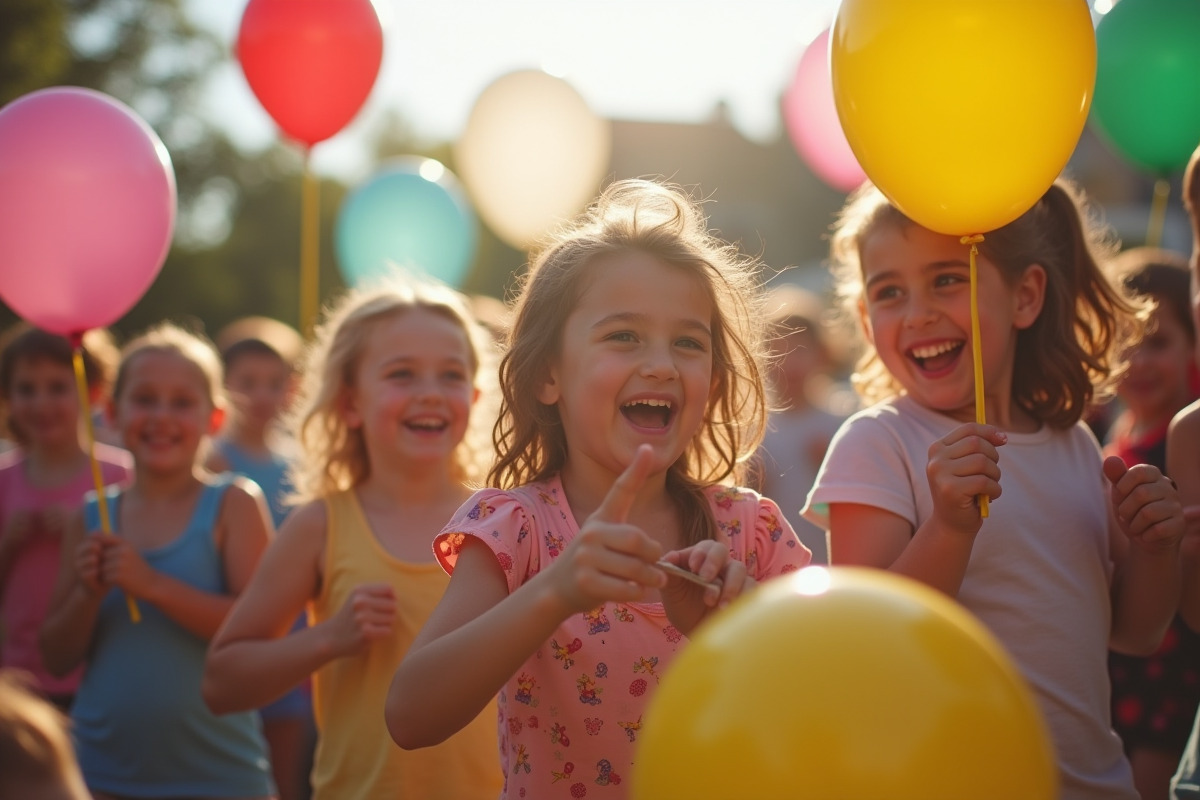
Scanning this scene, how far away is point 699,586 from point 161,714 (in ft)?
8.08

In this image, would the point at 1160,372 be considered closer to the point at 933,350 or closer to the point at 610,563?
the point at 933,350

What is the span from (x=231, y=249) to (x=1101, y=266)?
1216 inches

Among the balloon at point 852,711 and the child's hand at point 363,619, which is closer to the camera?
the balloon at point 852,711

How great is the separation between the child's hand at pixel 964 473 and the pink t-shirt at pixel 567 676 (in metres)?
0.61

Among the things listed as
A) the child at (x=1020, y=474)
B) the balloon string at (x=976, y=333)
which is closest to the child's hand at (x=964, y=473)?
the child at (x=1020, y=474)

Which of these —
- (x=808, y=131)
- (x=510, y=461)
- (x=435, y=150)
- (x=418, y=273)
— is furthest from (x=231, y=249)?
(x=510, y=461)

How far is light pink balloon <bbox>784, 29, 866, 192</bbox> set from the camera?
6.73 m

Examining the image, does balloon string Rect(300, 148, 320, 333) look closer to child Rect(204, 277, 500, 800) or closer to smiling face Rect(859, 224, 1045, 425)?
child Rect(204, 277, 500, 800)

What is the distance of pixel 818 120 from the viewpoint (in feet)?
23.2

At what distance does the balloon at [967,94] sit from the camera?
7.57ft

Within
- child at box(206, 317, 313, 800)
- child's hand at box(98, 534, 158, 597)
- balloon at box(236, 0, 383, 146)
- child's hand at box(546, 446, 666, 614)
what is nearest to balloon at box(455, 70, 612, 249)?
child at box(206, 317, 313, 800)

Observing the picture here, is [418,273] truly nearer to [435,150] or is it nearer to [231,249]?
[231,249]

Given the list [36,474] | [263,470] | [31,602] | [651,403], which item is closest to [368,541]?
[651,403]

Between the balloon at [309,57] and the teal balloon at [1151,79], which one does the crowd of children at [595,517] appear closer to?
the teal balloon at [1151,79]
